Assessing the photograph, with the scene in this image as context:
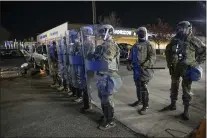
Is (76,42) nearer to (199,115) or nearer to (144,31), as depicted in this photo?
(144,31)

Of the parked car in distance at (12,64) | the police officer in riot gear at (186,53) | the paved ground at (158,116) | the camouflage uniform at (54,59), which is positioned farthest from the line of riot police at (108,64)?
the parked car in distance at (12,64)

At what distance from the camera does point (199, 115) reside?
421cm

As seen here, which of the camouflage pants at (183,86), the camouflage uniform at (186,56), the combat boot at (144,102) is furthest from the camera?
the combat boot at (144,102)

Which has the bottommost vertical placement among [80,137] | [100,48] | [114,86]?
[80,137]

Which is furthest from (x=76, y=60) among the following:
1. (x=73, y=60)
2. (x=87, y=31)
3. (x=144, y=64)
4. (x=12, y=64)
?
(x=12, y=64)

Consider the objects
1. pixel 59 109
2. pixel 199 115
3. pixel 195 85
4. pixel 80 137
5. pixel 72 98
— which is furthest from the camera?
pixel 195 85

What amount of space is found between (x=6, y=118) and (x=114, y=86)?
254 cm

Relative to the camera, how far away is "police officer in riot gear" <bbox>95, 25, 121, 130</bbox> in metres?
3.50

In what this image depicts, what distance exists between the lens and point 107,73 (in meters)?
3.53

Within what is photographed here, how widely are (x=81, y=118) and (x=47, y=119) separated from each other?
0.70 m

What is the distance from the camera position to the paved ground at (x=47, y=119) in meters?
3.61

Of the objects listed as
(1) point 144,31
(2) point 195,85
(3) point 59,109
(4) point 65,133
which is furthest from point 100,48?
(2) point 195,85

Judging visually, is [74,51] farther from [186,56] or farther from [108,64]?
[186,56]

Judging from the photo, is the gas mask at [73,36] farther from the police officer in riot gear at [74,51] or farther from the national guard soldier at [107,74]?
the national guard soldier at [107,74]
